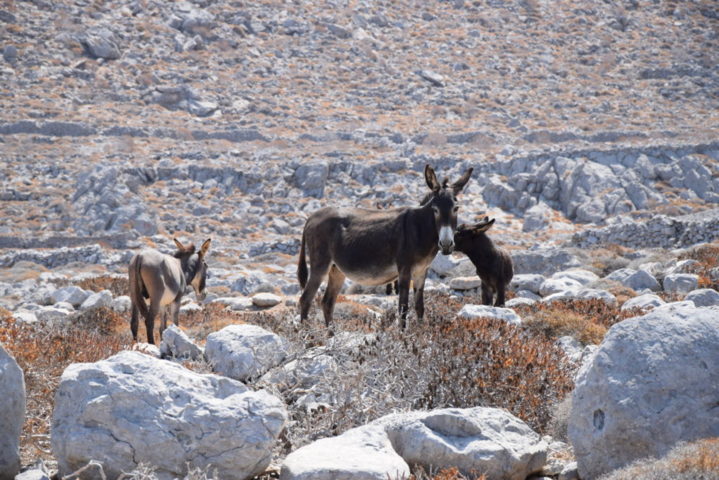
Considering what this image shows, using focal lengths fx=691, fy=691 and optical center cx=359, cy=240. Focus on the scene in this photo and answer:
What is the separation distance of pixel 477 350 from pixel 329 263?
3.82 m

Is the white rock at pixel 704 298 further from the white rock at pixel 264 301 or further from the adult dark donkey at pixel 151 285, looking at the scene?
the white rock at pixel 264 301

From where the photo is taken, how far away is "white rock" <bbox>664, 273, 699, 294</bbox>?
14107mm

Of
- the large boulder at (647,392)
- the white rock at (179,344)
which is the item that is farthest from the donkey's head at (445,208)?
the large boulder at (647,392)

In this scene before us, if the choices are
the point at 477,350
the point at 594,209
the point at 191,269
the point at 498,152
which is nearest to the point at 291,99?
the point at 498,152

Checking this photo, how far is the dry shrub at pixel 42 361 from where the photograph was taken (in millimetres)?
5551

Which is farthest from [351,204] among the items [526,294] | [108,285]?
[526,294]

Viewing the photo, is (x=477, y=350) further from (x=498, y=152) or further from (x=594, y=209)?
(x=498, y=152)

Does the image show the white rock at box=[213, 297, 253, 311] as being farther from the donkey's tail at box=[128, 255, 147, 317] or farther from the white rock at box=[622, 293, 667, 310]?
the white rock at box=[622, 293, 667, 310]

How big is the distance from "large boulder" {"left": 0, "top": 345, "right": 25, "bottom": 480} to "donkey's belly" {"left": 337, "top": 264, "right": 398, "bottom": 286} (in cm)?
532

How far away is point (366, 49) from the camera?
221 feet

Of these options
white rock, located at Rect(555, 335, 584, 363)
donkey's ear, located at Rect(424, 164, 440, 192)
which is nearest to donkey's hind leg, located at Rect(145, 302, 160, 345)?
donkey's ear, located at Rect(424, 164, 440, 192)

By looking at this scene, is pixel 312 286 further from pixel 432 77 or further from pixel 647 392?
pixel 432 77

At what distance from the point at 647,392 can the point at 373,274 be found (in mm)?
5306

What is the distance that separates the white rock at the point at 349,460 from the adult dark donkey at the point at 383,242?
3914mm
